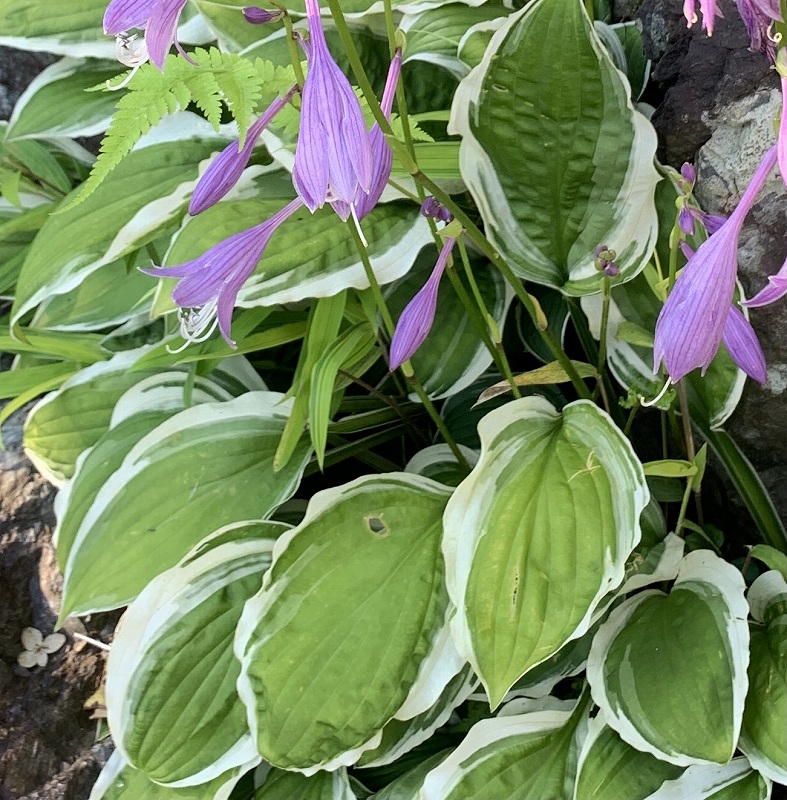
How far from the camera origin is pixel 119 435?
0.94m

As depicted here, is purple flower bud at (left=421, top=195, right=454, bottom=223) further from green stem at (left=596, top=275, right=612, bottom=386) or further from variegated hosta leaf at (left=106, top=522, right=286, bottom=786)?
variegated hosta leaf at (left=106, top=522, right=286, bottom=786)

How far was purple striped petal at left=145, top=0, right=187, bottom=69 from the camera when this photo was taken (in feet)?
1.45

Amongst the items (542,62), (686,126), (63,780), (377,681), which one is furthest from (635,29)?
(63,780)

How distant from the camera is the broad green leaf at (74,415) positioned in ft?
3.22

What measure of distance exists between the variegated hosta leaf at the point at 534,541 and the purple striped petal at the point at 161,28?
0.43 metres

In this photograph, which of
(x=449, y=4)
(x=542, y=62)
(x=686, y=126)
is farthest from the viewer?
(x=449, y=4)

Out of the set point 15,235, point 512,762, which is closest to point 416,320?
point 512,762

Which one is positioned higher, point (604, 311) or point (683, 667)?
point (604, 311)

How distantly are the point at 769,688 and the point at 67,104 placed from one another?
126cm

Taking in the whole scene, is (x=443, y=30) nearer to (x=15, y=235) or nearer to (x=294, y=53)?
(x=294, y=53)

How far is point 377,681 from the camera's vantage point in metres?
0.73

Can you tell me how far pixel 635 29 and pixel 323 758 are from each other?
0.97 metres

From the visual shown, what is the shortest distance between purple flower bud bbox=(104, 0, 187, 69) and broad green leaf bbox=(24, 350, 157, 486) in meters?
0.61

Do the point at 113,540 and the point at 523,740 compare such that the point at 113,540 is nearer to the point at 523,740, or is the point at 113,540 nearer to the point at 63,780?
the point at 63,780
